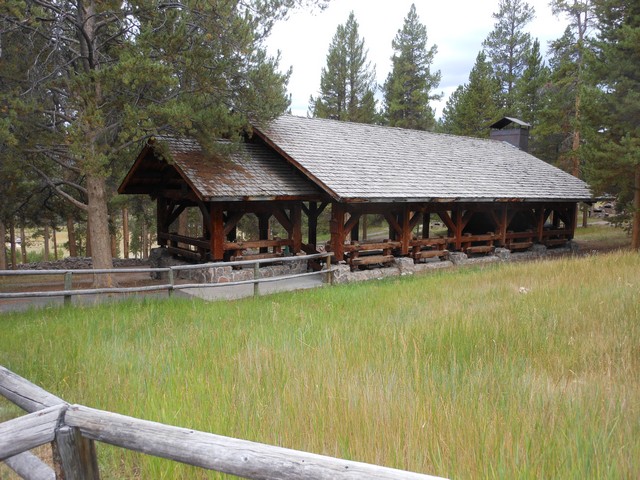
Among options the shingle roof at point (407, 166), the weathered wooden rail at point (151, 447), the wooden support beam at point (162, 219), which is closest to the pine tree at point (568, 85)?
the shingle roof at point (407, 166)

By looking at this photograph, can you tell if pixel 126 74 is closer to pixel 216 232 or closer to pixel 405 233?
pixel 216 232

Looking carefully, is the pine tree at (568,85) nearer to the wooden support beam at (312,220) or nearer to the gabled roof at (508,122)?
the gabled roof at (508,122)

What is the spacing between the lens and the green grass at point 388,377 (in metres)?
2.67

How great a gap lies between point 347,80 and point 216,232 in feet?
78.5

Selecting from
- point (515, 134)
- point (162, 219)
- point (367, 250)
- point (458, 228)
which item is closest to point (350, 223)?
point (367, 250)

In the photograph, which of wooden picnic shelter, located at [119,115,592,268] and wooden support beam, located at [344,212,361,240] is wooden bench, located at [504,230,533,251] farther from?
wooden support beam, located at [344,212,361,240]

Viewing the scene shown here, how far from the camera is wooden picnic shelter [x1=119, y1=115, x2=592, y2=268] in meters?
12.8

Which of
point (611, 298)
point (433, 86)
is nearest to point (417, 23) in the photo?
point (433, 86)

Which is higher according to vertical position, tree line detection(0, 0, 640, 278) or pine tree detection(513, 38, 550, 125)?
pine tree detection(513, 38, 550, 125)

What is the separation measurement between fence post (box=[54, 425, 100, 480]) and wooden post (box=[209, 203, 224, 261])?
10459mm

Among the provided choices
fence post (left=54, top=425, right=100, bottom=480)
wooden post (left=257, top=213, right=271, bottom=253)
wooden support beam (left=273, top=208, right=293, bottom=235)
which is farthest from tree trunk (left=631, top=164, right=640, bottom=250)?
fence post (left=54, top=425, right=100, bottom=480)

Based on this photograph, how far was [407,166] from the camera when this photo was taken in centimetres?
1617

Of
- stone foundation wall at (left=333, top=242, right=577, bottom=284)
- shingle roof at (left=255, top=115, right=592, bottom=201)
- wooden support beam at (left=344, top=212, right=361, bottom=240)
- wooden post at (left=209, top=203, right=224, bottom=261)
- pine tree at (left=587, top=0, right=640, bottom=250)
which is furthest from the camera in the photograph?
pine tree at (left=587, top=0, right=640, bottom=250)

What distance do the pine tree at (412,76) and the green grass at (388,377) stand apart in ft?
89.8
